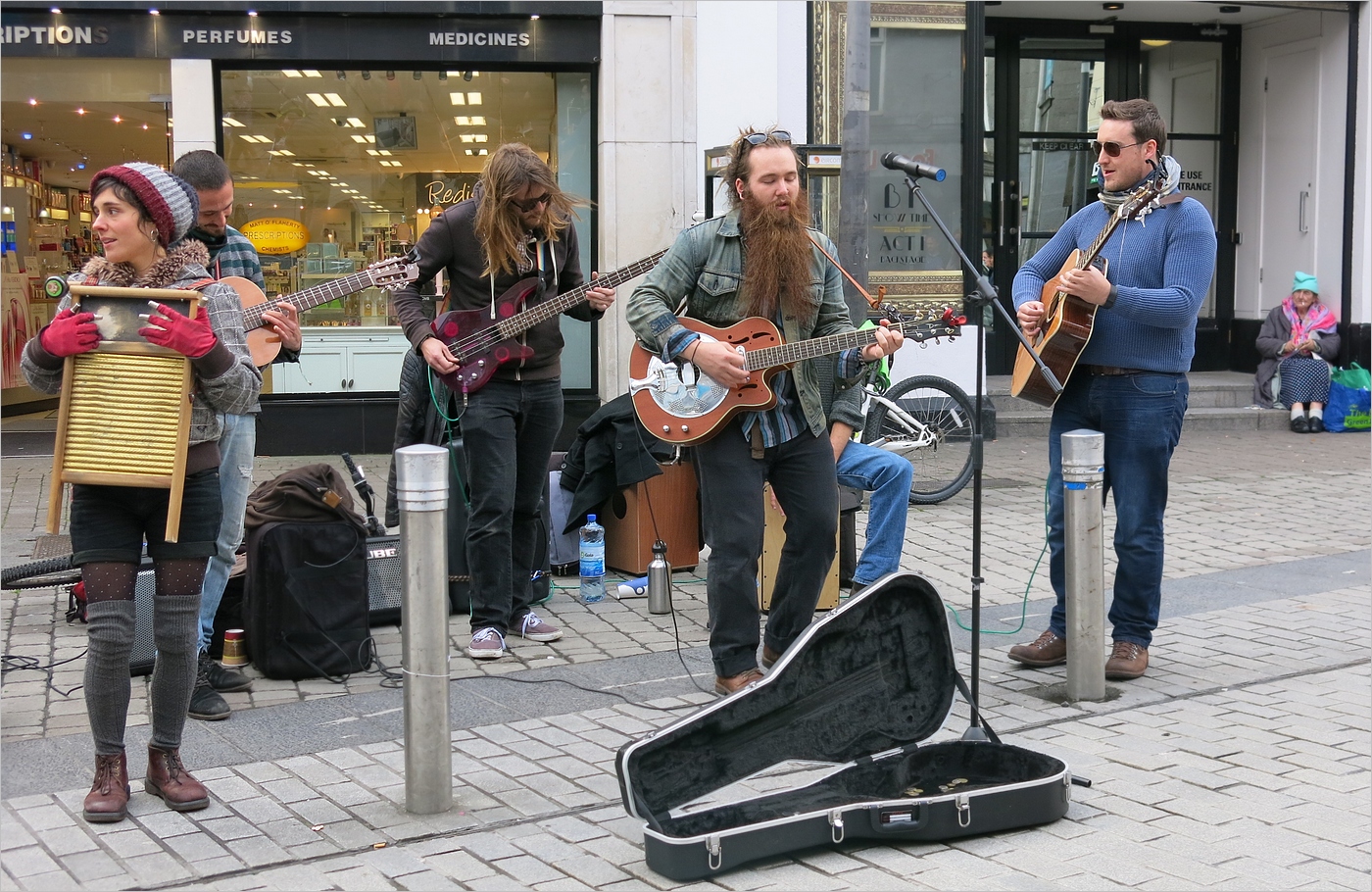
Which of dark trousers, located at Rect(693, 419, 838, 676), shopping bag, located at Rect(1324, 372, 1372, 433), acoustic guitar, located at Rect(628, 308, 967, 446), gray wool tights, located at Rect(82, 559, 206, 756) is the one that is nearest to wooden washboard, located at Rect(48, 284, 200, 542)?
gray wool tights, located at Rect(82, 559, 206, 756)

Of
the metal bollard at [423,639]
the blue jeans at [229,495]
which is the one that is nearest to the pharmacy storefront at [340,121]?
the blue jeans at [229,495]

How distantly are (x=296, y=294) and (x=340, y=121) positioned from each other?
22.4 feet

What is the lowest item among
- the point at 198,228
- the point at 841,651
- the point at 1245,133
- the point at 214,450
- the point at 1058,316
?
the point at 841,651

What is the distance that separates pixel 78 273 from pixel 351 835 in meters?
1.85

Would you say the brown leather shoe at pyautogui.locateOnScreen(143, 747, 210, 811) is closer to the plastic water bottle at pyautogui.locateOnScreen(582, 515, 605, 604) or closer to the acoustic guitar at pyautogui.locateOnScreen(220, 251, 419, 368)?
the acoustic guitar at pyautogui.locateOnScreen(220, 251, 419, 368)

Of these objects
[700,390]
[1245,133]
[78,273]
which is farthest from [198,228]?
[1245,133]

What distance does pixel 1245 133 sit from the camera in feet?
50.5

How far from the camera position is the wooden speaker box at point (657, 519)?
704 cm

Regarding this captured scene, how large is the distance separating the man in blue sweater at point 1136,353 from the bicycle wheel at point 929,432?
392cm

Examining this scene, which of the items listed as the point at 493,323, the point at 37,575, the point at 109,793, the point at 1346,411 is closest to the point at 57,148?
the point at 37,575

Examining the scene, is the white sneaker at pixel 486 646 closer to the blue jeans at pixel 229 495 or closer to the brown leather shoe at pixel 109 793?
the blue jeans at pixel 229 495

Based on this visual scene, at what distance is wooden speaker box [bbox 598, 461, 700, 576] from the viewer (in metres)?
7.04

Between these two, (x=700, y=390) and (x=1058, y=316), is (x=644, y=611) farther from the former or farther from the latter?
(x=1058, y=316)

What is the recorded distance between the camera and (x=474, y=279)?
19.0ft
